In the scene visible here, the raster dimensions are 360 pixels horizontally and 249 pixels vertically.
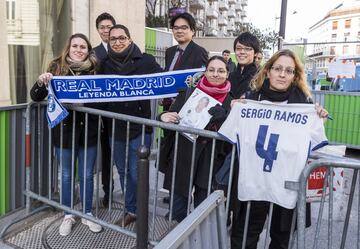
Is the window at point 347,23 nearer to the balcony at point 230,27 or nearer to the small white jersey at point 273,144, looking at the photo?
the balcony at point 230,27

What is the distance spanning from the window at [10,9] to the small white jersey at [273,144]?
130 inches

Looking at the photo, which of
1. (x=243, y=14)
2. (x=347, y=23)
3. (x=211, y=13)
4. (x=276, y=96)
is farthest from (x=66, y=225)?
(x=243, y=14)

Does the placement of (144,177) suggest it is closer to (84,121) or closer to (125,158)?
(125,158)

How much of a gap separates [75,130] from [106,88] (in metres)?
0.48

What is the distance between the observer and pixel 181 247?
1.59 meters

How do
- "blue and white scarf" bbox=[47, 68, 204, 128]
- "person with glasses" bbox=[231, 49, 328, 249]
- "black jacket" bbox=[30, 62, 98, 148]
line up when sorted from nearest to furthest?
"person with glasses" bbox=[231, 49, 328, 249] < "blue and white scarf" bbox=[47, 68, 204, 128] < "black jacket" bbox=[30, 62, 98, 148]

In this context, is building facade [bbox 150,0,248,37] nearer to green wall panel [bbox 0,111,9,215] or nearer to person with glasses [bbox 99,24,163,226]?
Result: person with glasses [bbox 99,24,163,226]

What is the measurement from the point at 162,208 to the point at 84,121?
4.80 feet

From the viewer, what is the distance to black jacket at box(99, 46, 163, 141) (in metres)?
3.66

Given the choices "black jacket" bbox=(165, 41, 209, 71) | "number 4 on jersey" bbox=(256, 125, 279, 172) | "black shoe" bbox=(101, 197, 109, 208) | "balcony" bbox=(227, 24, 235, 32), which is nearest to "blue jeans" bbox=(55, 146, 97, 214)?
"black shoe" bbox=(101, 197, 109, 208)

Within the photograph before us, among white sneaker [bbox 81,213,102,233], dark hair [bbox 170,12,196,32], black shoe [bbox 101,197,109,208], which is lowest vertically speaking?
white sneaker [bbox 81,213,102,233]

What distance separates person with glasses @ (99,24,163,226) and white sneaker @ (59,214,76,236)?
0.45 m

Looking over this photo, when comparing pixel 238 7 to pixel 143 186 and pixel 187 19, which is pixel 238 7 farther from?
pixel 143 186

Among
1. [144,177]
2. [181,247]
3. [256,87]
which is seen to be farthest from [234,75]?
[181,247]
